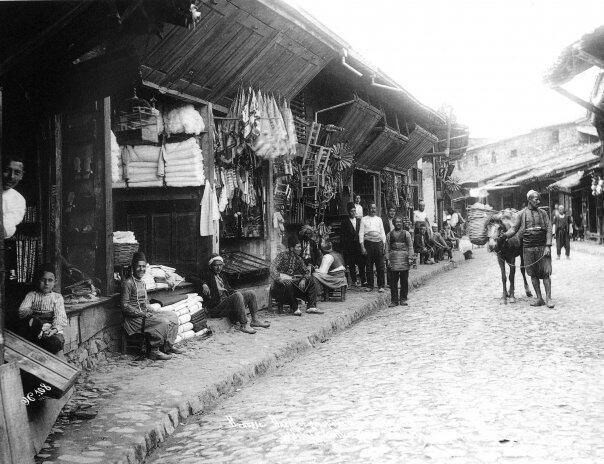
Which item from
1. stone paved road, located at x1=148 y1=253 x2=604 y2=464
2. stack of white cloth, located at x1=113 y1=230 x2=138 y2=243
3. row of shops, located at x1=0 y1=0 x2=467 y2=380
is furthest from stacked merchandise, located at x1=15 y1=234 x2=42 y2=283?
stone paved road, located at x1=148 y1=253 x2=604 y2=464

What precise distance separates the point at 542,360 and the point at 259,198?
614 cm

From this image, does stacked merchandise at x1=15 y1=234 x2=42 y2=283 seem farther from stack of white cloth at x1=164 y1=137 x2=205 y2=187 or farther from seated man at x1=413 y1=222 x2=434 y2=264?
seated man at x1=413 y1=222 x2=434 y2=264

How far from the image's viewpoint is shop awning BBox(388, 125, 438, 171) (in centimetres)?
1927

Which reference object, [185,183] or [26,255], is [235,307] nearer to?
[185,183]

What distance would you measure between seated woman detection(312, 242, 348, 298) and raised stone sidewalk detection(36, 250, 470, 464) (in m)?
1.95

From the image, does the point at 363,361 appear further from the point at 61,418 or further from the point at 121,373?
the point at 61,418

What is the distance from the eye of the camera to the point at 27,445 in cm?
348

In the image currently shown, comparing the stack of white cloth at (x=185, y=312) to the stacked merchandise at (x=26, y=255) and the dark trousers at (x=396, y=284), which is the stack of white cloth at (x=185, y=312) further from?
the dark trousers at (x=396, y=284)

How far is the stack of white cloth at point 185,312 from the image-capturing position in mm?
7500

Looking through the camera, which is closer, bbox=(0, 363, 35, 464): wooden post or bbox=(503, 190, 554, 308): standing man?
bbox=(0, 363, 35, 464): wooden post

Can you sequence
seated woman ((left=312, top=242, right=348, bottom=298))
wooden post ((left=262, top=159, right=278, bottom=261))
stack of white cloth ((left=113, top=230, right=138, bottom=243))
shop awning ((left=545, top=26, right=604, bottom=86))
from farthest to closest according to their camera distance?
shop awning ((left=545, top=26, right=604, bottom=86))
seated woman ((left=312, top=242, right=348, bottom=298))
wooden post ((left=262, top=159, right=278, bottom=261))
stack of white cloth ((left=113, top=230, right=138, bottom=243))

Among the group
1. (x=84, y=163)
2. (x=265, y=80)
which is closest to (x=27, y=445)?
(x=84, y=163)

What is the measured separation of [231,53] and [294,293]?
13.8 feet

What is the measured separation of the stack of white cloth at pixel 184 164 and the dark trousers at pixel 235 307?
180 cm
